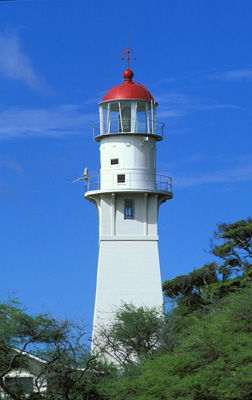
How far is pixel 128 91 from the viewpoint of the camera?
3994cm

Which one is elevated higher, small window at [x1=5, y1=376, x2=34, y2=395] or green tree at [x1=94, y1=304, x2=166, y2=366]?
green tree at [x1=94, y1=304, x2=166, y2=366]

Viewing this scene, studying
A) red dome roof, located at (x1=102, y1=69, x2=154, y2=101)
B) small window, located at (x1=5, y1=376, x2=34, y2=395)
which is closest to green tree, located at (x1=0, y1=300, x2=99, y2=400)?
small window, located at (x1=5, y1=376, x2=34, y2=395)

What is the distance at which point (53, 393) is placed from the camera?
103 feet

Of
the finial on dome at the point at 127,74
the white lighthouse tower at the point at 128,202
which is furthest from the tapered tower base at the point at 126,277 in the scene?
the finial on dome at the point at 127,74

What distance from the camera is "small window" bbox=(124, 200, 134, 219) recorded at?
39.6m

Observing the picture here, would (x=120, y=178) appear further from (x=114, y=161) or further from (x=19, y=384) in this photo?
(x=19, y=384)

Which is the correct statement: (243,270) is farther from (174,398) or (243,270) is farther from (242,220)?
(174,398)

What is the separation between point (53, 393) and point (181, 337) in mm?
4823

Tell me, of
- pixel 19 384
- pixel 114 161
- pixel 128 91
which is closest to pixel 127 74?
pixel 128 91

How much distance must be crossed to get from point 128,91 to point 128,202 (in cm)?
467

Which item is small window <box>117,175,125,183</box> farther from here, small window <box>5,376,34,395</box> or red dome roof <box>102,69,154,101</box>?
small window <box>5,376,34,395</box>

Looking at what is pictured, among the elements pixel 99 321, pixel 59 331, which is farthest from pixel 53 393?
pixel 99 321

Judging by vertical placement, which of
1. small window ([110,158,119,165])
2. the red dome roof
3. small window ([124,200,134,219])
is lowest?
small window ([124,200,134,219])

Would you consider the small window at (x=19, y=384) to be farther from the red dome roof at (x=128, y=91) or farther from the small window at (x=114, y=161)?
the red dome roof at (x=128, y=91)
